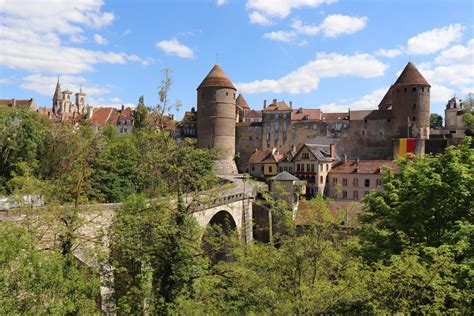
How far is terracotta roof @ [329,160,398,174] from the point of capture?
4434cm

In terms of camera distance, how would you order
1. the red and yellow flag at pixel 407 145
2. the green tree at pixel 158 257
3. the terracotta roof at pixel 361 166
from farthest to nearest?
the red and yellow flag at pixel 407 145 → the terracotta roof at pixel 361 166 → the green tree at pixel 158 257

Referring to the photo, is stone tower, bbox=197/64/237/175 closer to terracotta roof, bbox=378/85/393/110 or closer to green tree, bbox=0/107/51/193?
terracotta roof, bbox=378/85/393/110

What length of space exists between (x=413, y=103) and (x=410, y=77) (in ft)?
12.2

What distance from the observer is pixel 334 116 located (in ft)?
200

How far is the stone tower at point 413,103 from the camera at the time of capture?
178 ft

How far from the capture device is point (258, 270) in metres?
10.5

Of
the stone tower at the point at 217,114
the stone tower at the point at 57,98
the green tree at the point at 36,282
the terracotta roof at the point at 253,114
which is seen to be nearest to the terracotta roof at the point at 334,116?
the terracotta roof at the point at 253,114

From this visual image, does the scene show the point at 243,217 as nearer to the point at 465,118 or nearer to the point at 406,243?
the point at 406,243

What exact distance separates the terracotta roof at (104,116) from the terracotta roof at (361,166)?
44.9 meters

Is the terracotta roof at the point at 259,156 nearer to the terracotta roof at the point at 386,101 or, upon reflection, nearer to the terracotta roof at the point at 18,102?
the terracotta roof at the point at 386,101

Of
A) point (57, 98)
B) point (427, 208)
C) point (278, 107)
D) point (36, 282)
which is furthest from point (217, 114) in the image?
point (57, 98)

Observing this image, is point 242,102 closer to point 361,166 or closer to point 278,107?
point 278,107

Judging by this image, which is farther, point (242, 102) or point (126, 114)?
point (126, 114)

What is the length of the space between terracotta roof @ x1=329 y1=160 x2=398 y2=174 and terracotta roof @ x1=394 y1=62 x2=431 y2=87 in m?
14.7
